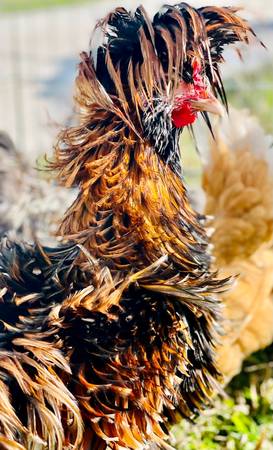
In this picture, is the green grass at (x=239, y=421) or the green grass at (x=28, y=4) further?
the green grass at (x=28, y=4)

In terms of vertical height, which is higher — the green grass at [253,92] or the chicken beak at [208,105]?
the green grass at [253,92]

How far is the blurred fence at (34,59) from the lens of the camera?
4199 mm

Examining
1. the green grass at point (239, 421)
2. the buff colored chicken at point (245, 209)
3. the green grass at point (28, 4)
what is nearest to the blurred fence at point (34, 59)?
the green grass at point (28, 4)

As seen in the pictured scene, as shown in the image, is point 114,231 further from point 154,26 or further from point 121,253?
point 154,26

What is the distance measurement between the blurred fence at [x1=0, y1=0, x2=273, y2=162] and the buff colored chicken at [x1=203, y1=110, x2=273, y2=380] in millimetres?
1962

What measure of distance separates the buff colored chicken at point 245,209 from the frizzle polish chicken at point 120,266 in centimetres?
77

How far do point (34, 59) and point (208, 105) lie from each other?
144 inches

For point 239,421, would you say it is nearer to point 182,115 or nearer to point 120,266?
point 120,266

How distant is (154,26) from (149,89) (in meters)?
0.13

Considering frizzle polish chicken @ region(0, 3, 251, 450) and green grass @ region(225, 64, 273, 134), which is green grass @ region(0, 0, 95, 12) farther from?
frizzle polish chicken @ region(0, 3, 251, 450)

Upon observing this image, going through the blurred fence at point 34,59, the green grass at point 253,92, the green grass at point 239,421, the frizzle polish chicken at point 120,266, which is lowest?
the green grass at point 239,421

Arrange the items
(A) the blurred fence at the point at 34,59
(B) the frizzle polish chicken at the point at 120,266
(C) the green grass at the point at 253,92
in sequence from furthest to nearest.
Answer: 1. (A) the blurred fence at the point at 34,59
2. (C) the green grass at the point at 253,92
3. (B) the frizzle polish chicken at the point at 120,266

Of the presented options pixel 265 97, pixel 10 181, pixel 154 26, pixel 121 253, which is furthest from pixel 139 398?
pixel 265 97

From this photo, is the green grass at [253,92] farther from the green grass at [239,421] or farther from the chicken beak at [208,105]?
the chicken beak at [208,105]
